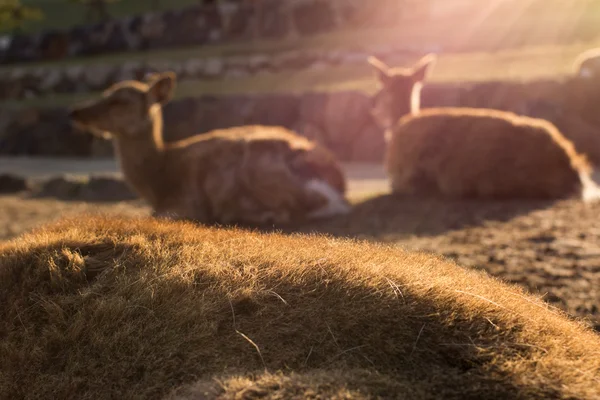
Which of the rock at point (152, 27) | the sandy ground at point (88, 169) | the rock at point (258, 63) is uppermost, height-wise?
the rock at point (152, 27)

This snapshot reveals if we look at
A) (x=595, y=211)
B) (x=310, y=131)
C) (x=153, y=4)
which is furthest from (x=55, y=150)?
(x=153, y=4)

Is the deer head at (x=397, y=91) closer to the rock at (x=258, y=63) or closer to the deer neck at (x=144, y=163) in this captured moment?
the deer neck at (x=144, y=163)

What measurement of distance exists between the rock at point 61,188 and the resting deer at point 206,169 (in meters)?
4.01

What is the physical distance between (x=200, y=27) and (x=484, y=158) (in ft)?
64.1

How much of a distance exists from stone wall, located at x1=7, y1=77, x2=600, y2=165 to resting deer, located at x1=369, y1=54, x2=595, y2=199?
4.48 meters

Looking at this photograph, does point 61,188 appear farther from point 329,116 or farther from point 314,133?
point 329,116

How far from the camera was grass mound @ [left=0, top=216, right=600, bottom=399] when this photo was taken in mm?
2387

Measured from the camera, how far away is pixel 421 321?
8.71 ft

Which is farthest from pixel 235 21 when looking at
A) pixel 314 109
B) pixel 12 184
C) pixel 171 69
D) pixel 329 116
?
pixel 12 184

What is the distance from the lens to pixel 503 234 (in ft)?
22.3

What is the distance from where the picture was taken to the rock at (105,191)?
457 inches

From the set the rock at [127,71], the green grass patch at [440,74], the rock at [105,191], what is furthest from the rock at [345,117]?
the rock at [127,71]

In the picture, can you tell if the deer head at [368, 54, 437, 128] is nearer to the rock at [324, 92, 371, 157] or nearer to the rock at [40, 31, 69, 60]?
the rock at [324, 92, 371, 157]

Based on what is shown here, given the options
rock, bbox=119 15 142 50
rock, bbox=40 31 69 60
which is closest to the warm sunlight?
rock, bbox=119 15 142 50
